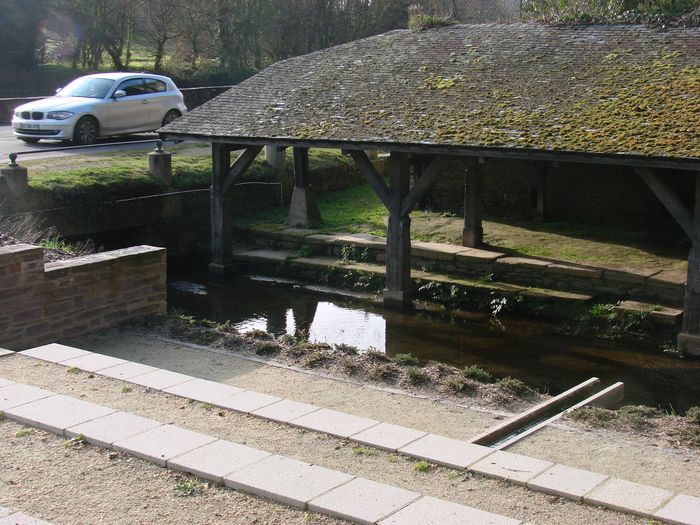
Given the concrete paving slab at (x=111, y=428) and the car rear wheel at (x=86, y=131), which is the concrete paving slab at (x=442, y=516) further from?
the car rear wheel at (x=86, y=131)

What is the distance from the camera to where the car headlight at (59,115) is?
18688 mm

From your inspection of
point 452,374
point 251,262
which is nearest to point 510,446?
point 452,374

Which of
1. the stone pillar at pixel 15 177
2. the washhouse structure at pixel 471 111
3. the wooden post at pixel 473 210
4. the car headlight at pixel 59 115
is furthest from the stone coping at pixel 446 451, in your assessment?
the car headlight at pixel 59 115

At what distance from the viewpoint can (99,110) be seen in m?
19.3

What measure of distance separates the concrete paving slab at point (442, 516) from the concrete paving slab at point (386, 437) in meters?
0.86

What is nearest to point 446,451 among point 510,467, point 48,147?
point 510,467

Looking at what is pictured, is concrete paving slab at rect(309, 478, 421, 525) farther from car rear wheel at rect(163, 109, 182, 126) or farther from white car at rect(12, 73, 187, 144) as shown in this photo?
A: car rear wheel at rect(163, 109, 182, 126)

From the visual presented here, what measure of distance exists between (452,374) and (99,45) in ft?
85.5

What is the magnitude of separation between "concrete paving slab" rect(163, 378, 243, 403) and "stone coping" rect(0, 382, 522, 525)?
58 centimetres

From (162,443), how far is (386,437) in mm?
1402

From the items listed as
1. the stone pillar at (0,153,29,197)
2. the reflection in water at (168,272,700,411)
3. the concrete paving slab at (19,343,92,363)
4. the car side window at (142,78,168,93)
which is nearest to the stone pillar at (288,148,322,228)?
the reflection in water at (168,272,700,411)

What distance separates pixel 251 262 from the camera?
1633cm

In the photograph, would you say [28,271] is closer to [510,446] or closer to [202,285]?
[510,446]

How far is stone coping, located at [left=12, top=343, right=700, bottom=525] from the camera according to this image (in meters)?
4.78
